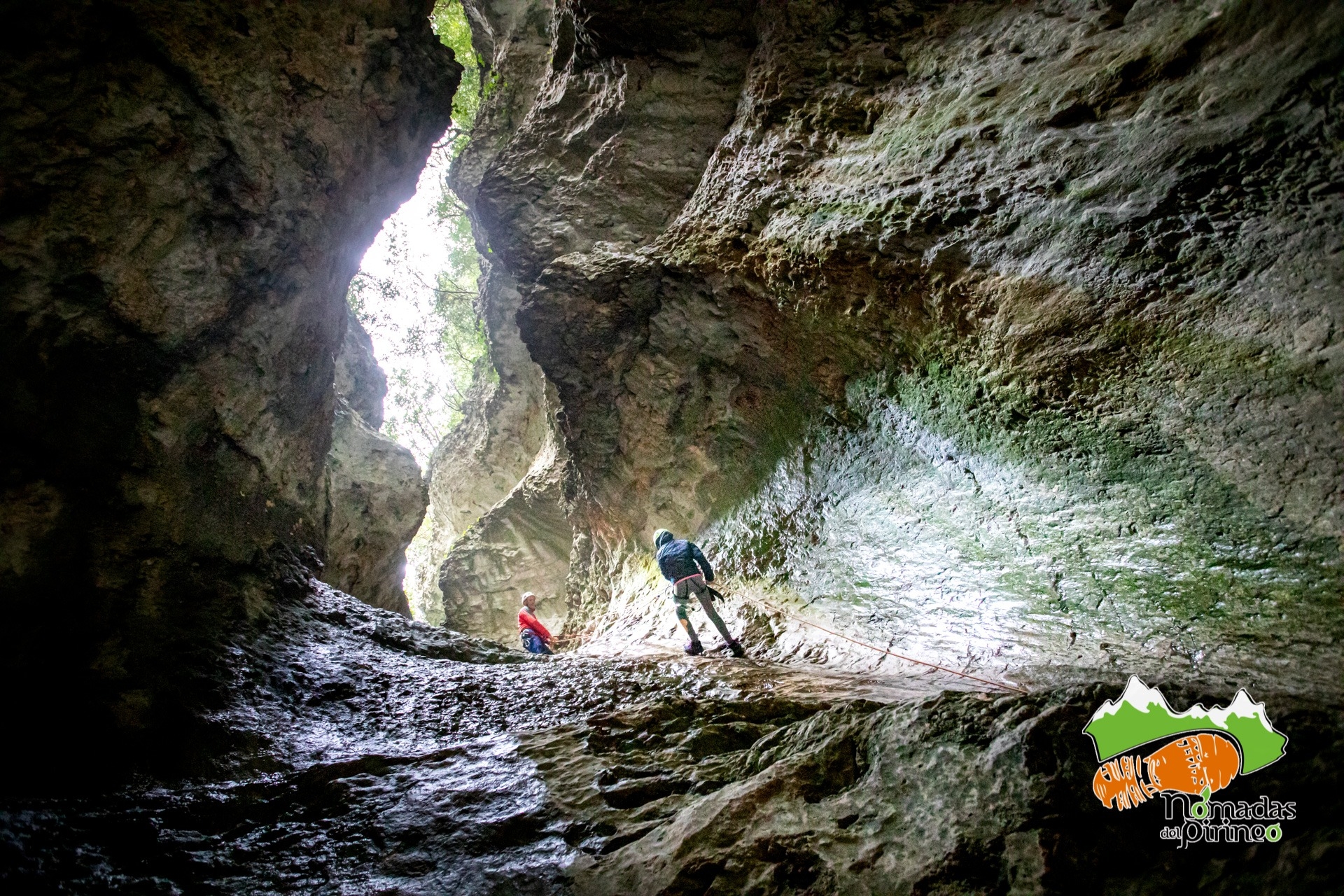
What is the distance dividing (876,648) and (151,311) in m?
6.08

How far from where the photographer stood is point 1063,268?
4.72m

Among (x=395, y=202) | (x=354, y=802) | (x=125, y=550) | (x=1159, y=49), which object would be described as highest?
(x=395, y=202)

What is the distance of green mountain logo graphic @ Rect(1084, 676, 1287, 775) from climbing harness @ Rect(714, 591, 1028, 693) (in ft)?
2.58

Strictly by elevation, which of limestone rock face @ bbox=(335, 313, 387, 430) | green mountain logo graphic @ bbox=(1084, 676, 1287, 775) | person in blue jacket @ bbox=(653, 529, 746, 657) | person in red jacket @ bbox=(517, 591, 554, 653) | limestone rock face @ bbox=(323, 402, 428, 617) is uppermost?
limestone rock face @ bbox=(335, 313, 387, 430)

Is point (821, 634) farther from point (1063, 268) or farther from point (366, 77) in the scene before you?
→ point (366, 77)

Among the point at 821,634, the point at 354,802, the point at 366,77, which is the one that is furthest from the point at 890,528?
the point at 366,77

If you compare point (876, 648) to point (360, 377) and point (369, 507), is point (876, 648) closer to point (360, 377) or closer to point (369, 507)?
point (369, 507)

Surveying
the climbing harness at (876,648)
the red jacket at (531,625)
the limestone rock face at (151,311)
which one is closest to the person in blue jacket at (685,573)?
the climbing harness at (876,648)

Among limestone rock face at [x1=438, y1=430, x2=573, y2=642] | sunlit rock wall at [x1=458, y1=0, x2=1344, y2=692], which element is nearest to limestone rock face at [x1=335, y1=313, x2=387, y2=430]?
limestone rock face at [x1=438, y1=430, x2=573, y2=642]

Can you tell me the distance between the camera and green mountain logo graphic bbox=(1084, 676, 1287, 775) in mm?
2213

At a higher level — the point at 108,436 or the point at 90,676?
the point at 108,436

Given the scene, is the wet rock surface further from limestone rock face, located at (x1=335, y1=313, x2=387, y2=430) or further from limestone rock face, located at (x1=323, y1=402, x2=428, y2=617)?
limestone rock face, located at (x1=335, y1=313, x2=387, y2=430)

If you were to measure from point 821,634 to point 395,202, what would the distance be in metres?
7.19

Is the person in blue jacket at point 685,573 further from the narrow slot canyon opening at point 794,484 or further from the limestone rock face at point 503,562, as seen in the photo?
the limestone rock face at point 503,562
